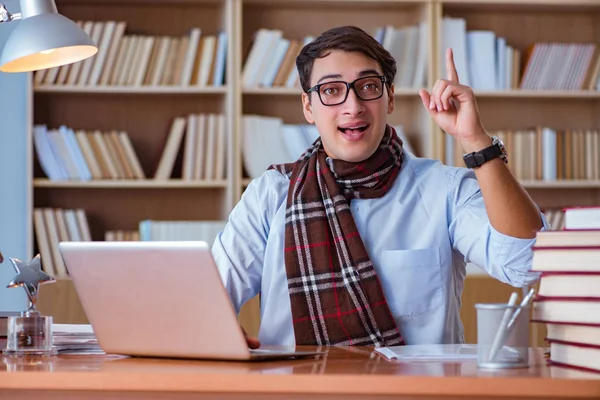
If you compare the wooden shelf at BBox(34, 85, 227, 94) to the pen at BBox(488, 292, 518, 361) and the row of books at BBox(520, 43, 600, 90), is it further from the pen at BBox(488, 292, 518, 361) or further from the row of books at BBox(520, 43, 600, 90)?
the pen at BBox(488, 292, 518, 361)

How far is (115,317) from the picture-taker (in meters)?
1.29

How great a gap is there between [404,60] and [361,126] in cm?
173

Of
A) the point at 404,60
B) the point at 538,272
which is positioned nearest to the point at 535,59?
the point at 404,60

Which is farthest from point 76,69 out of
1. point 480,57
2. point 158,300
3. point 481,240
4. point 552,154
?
point 158,300

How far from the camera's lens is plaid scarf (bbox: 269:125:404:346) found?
1793 mm

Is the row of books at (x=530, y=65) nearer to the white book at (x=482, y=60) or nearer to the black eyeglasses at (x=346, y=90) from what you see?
the white book at (x=482, y=60)

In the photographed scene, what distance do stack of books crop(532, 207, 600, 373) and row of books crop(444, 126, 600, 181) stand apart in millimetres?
2582

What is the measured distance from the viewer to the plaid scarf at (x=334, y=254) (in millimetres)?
1793

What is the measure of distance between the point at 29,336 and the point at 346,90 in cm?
91

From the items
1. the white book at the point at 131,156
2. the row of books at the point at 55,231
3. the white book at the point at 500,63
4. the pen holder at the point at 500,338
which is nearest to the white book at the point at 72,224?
the row of books at the point at 55,231

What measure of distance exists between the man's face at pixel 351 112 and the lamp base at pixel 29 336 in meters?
0.83

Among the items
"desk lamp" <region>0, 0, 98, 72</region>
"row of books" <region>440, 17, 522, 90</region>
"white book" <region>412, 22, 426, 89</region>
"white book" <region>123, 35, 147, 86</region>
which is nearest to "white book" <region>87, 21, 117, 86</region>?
"white book" <region>123, 35, 147, 86</region>

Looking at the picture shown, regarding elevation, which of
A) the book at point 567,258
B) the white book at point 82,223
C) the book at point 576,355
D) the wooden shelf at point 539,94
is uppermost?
the wooden shelf at point 539,94

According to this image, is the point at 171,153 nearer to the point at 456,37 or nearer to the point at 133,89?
the point at 133,89
